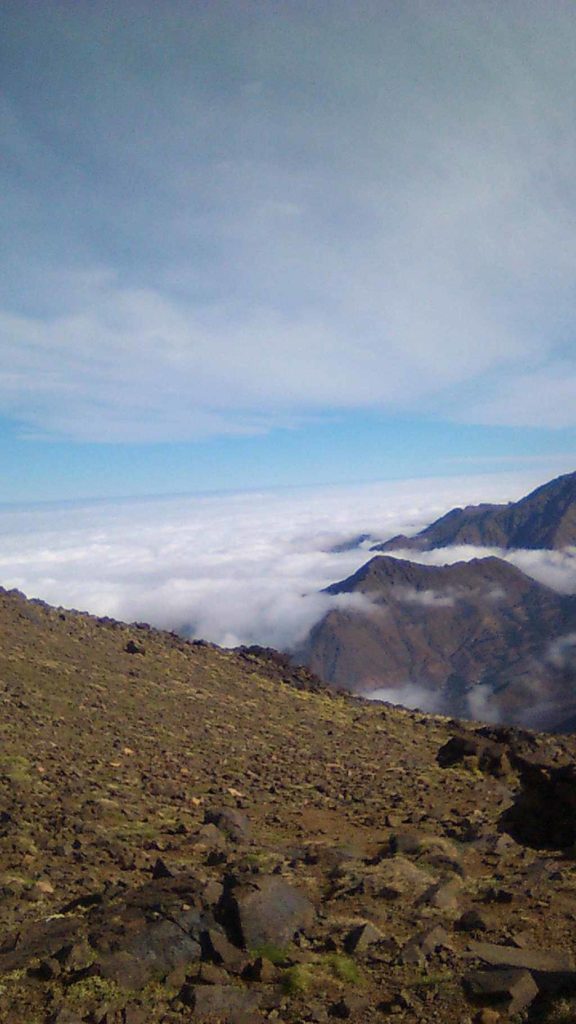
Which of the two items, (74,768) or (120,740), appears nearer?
(74,768)

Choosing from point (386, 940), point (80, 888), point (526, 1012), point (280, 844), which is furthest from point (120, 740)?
point (526, 1012)

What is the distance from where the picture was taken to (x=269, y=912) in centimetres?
778

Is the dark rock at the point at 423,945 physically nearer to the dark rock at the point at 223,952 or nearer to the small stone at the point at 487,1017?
the small stone at the point at 487,1017

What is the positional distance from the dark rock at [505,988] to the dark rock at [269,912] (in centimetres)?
210

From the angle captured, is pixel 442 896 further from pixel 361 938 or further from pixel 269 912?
pixel 269 912

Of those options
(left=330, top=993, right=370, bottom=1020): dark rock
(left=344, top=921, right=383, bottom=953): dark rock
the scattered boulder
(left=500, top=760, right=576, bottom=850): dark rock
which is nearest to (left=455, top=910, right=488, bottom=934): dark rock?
the scattered boulder

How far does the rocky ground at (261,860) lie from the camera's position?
6527mm

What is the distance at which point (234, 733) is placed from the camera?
2059 cm

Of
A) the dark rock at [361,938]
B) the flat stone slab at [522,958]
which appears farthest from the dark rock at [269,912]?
the flat stone slab at [522,958]

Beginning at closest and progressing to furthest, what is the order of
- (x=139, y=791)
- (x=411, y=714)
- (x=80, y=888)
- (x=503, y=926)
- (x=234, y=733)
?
1. (x=503, y=926)
2. (x=80, y=888)
3. (x=139, y=791)
4. (x=234, y=733)
5. (x=411, y=714)

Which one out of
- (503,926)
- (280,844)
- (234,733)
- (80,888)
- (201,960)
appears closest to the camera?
(201,960)

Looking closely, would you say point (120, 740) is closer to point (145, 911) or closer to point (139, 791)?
point (139, 791)

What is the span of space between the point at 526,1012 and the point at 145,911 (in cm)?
426

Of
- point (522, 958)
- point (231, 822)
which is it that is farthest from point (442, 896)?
point (231, 822)
